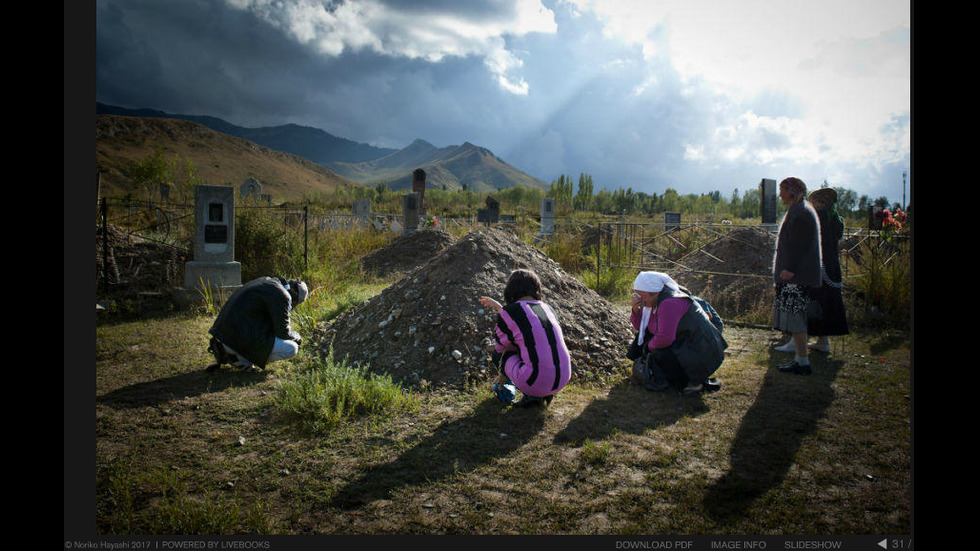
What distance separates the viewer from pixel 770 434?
3158mm

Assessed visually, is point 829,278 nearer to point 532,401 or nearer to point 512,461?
point 532,401

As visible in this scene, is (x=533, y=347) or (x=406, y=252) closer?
(x=533, y=347)

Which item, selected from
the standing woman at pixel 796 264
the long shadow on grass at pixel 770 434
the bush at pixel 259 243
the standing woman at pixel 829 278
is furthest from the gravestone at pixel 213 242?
the standing woman at pixel 829 278

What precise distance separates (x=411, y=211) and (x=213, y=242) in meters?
7.67

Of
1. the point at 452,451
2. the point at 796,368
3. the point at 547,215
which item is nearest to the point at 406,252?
the point at 547,215

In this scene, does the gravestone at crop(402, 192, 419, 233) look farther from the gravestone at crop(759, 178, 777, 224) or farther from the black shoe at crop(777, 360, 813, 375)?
the black shoe at crop(777, 360, 813, 375)

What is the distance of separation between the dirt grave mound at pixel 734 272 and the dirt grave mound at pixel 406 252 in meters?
5.60

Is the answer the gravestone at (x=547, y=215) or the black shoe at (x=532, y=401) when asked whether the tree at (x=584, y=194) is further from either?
the black shoe at (x=532, y=401)

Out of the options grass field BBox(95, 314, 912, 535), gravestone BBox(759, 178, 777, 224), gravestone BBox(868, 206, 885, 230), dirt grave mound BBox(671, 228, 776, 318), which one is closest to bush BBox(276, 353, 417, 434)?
grass field BBox(95, 314, 912, 535)

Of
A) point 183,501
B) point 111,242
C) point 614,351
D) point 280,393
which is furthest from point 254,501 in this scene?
point 111,242

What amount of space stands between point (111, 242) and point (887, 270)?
41.4 feet

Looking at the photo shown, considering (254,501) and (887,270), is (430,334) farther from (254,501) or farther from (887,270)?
(887,270)

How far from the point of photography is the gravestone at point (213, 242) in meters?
7.43

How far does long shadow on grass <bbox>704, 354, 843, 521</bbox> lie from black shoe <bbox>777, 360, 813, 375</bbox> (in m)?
0.05
